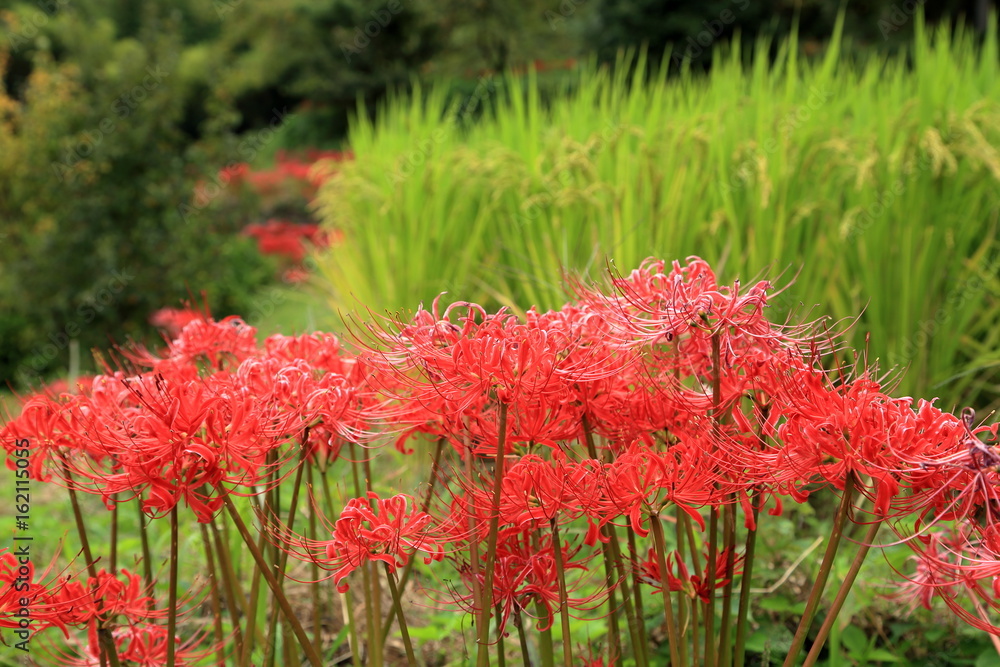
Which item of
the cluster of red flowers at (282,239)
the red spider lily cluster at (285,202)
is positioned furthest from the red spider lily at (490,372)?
the cluster of red flowers at (282,239)

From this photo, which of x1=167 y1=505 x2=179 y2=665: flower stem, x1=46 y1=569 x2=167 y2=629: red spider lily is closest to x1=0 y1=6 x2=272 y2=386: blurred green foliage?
x1=46 y1=569 x2=167 y2=629: red spider lily

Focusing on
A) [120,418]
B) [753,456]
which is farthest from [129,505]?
[753,456]

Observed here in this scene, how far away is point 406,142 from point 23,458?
14.1ft

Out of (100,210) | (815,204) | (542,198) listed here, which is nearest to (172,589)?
(542,198)

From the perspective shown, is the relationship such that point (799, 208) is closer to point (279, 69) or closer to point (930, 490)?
point (930, 490)

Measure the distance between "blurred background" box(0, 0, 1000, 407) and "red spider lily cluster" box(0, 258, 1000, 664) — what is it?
19 cm

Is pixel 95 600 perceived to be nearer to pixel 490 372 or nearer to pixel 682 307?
pixel 490 372

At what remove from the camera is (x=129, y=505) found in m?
3.92

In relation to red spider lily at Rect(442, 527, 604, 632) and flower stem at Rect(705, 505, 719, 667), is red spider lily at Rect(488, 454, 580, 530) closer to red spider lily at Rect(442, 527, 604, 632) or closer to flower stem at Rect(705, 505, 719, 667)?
red spider lily at Rect(442, 527, 604, 632)

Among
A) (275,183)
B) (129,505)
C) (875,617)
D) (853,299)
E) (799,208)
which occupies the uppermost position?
(799,208)

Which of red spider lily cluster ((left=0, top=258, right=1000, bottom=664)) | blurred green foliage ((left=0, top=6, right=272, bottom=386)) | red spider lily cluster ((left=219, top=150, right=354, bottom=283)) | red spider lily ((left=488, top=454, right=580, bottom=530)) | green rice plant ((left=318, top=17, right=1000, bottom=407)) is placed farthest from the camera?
red spider lily cluster ((left=219, top=150, right=354, bottom=283))

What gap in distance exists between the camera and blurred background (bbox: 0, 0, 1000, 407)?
3.38 metres

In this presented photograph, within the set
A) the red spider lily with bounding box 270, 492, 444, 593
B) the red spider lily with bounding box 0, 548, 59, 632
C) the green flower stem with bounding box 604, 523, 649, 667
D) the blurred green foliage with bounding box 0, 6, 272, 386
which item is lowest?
the blurred green foliage with bounding box 0, 6, 272, 386

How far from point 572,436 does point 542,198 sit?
8.29ft
